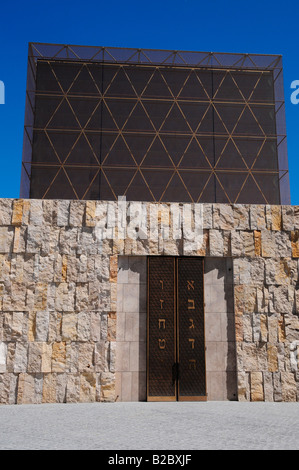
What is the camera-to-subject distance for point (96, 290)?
13.0 metres

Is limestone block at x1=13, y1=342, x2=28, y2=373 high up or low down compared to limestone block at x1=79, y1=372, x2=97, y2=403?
up

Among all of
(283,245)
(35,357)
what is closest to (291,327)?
(283,245)

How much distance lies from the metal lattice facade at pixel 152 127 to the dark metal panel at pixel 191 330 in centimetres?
1126

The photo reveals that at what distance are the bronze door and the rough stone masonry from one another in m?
0.53

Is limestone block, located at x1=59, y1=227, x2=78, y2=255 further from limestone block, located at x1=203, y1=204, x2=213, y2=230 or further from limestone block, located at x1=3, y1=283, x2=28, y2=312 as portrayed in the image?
limestone block, located at x1=203, y1=204, x2=213, y2=230

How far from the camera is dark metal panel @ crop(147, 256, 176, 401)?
41.4ft

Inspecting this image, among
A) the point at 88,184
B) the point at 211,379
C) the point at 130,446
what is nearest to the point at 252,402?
the point at 211,379

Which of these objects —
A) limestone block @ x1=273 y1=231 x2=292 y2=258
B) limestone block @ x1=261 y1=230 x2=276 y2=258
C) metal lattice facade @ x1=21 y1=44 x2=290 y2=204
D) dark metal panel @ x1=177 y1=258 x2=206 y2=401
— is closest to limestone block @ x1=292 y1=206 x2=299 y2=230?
limestone block @ x1=273 y1=231 x2=292 y2=258

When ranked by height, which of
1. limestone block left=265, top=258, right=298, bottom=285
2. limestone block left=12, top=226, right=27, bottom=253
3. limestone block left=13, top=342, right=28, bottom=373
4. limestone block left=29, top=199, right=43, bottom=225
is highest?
limestone block left=29, top=199, right=43, bottom=225

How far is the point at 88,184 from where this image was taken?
24.2 meters

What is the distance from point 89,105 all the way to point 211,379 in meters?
16.9

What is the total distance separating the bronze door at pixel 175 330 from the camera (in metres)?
12.7

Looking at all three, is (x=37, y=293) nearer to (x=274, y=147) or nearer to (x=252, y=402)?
(x=252, y=402)
